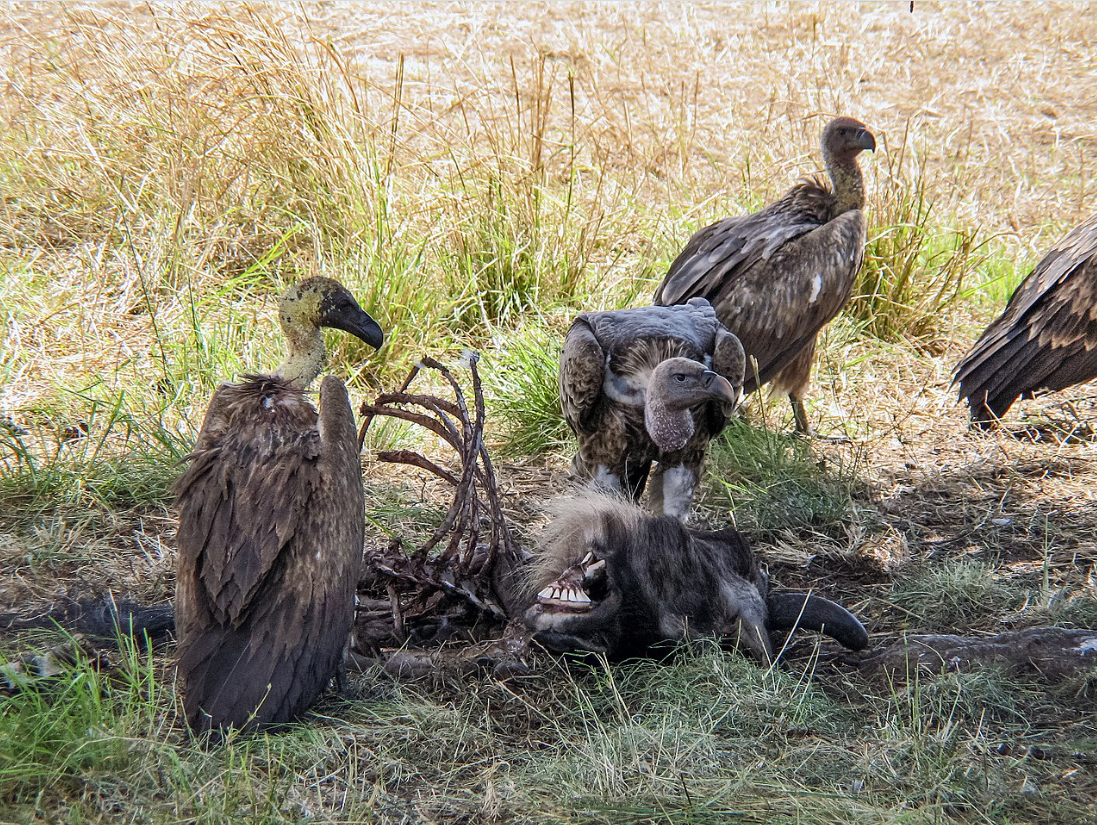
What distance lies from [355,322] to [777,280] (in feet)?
7.41

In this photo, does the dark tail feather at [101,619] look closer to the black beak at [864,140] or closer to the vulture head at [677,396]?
the vulture head at [677,396]

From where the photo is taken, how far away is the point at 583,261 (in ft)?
19.1

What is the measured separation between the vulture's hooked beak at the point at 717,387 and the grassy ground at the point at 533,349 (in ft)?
2.47

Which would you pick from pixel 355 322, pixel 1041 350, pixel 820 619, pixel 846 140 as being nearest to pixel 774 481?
pixel 820 619

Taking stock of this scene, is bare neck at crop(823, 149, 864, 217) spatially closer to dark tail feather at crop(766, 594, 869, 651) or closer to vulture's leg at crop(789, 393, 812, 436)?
vulture's leg at crop(789, 393, 812, 436)

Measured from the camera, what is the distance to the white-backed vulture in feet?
10.1

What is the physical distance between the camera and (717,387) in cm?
359

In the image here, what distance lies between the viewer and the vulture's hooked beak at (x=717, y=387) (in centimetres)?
358

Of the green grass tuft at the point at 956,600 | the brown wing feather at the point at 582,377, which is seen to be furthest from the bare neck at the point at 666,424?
the green grass tuft at the point at 956,600

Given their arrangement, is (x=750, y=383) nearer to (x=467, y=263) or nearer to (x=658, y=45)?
(x=467, y=263)

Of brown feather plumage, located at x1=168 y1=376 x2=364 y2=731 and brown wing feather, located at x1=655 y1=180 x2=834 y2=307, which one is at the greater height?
brown wing feather, located at x1=655 y1=180 x2=834 y2=307

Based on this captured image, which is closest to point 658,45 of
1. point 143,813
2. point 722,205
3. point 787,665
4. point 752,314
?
point 722,205

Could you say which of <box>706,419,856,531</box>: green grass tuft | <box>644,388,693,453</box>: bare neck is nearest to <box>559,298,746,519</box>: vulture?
<box>644,388,693,453</box>: bare neck

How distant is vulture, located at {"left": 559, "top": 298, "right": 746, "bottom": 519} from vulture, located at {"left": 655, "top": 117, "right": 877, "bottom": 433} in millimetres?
888
